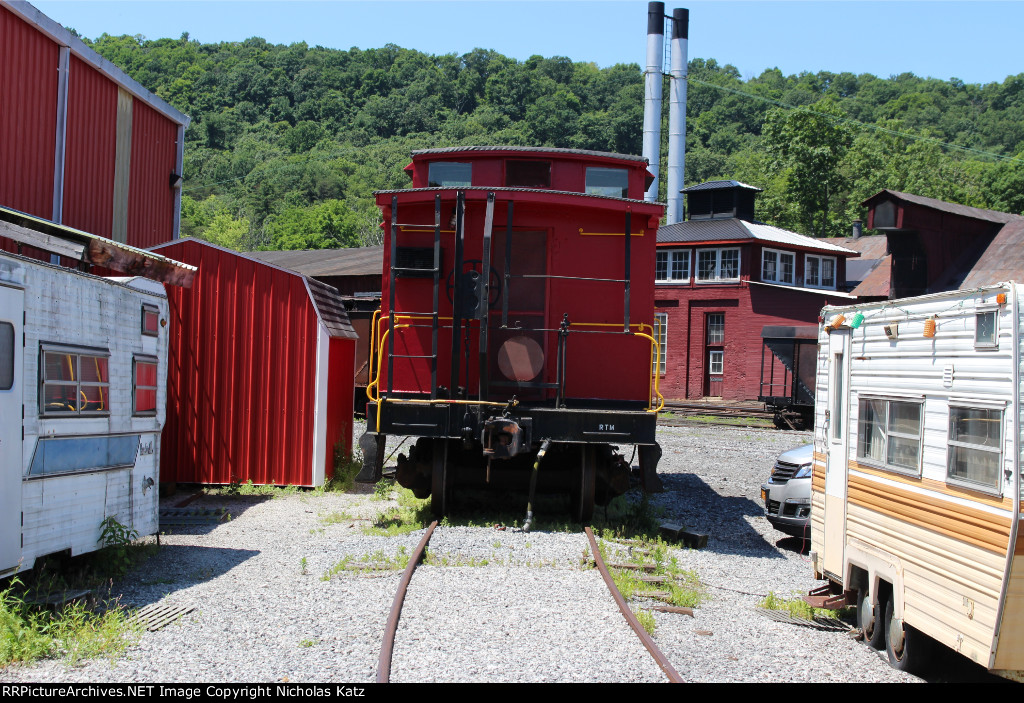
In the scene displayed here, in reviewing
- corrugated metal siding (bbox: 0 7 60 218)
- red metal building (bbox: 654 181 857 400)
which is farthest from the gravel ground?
red metal building (bbox: 654 181 857 400)

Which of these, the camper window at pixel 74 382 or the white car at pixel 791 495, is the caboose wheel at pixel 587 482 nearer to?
the white car at pixel 791 495

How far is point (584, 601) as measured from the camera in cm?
725

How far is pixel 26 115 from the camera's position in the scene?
1203 cm

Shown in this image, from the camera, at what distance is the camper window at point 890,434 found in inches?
241

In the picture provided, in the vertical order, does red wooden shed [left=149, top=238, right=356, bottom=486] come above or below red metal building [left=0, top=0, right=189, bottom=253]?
below

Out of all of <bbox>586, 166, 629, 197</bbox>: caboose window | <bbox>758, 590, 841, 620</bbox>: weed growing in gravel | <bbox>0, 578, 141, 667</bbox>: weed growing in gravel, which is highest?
<bbox>586, 166, 629, 197</bbox>: caboose window

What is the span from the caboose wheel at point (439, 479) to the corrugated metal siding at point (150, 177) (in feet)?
25.0

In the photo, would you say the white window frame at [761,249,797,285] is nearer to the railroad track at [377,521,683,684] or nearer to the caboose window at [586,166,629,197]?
the caboose window at [586,166,629,197]

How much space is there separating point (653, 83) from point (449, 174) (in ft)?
150

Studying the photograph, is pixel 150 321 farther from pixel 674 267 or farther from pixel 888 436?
pixel 674 267

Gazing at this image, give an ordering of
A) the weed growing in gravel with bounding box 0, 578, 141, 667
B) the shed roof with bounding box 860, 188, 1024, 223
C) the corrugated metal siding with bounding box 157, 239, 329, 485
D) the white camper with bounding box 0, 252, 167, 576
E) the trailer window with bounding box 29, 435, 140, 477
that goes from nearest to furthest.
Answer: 1. the weed growing in gravel with bounding box 0, 578, 141, 667
2. the white camper with bounding box 0, 252, 167, 576
3. the trailer window with bounding box 29, 435, 140, 477
4. the corrugated metal siding with bounding box 157, 239, 329, 485
5. the shed roof with bounding box 860, 188, 1024, 223

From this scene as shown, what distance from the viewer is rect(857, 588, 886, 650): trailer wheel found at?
261 inches

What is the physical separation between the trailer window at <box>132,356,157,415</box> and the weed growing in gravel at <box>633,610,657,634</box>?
526cm

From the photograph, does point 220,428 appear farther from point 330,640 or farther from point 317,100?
point 317,100
